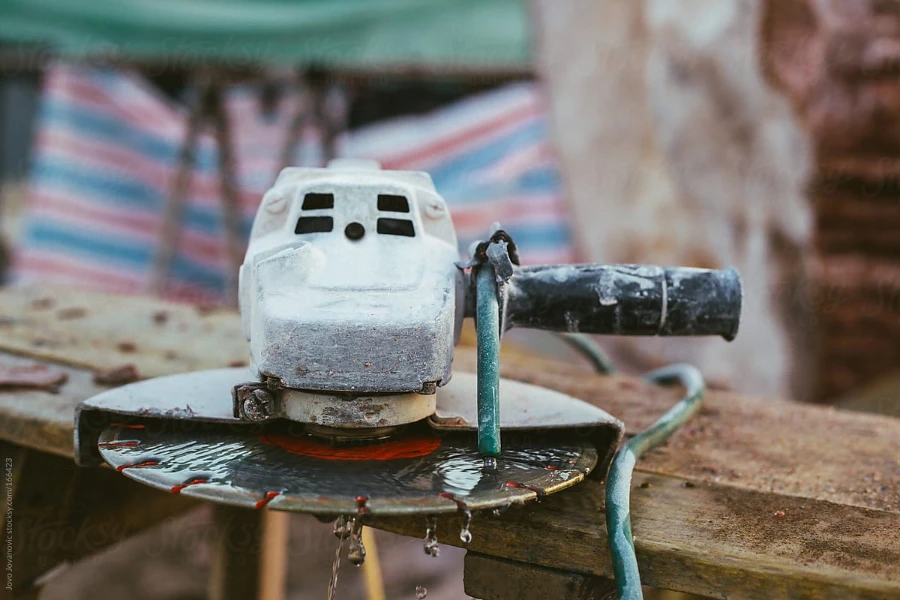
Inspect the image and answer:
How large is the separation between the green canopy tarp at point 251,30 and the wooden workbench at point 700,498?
184 cm

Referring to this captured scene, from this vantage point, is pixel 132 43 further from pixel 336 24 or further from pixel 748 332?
pixel 748 332

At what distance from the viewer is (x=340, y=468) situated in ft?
2.82

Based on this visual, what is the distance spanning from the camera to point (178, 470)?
83cm

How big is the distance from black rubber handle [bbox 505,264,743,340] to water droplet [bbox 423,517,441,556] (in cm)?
24

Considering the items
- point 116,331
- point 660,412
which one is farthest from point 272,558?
point 660,412

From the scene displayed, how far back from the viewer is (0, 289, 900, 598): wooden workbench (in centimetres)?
85

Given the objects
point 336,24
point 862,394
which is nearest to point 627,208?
point 862,394

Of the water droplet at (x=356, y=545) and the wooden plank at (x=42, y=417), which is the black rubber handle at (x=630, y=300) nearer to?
the water droplet at (x=356, y=545)

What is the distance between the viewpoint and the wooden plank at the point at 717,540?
2.69 ft

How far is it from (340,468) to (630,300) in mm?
375

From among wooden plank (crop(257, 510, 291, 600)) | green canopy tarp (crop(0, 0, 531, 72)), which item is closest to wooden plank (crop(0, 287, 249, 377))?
wooden plank (crop(257, 510, 291, 600))

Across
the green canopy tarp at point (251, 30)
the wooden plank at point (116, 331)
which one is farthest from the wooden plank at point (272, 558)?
the green canopy tarp at point (251, 30)

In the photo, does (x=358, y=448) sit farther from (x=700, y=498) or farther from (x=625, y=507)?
(x=700, y=498)

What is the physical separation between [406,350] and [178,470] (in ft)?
0.85
